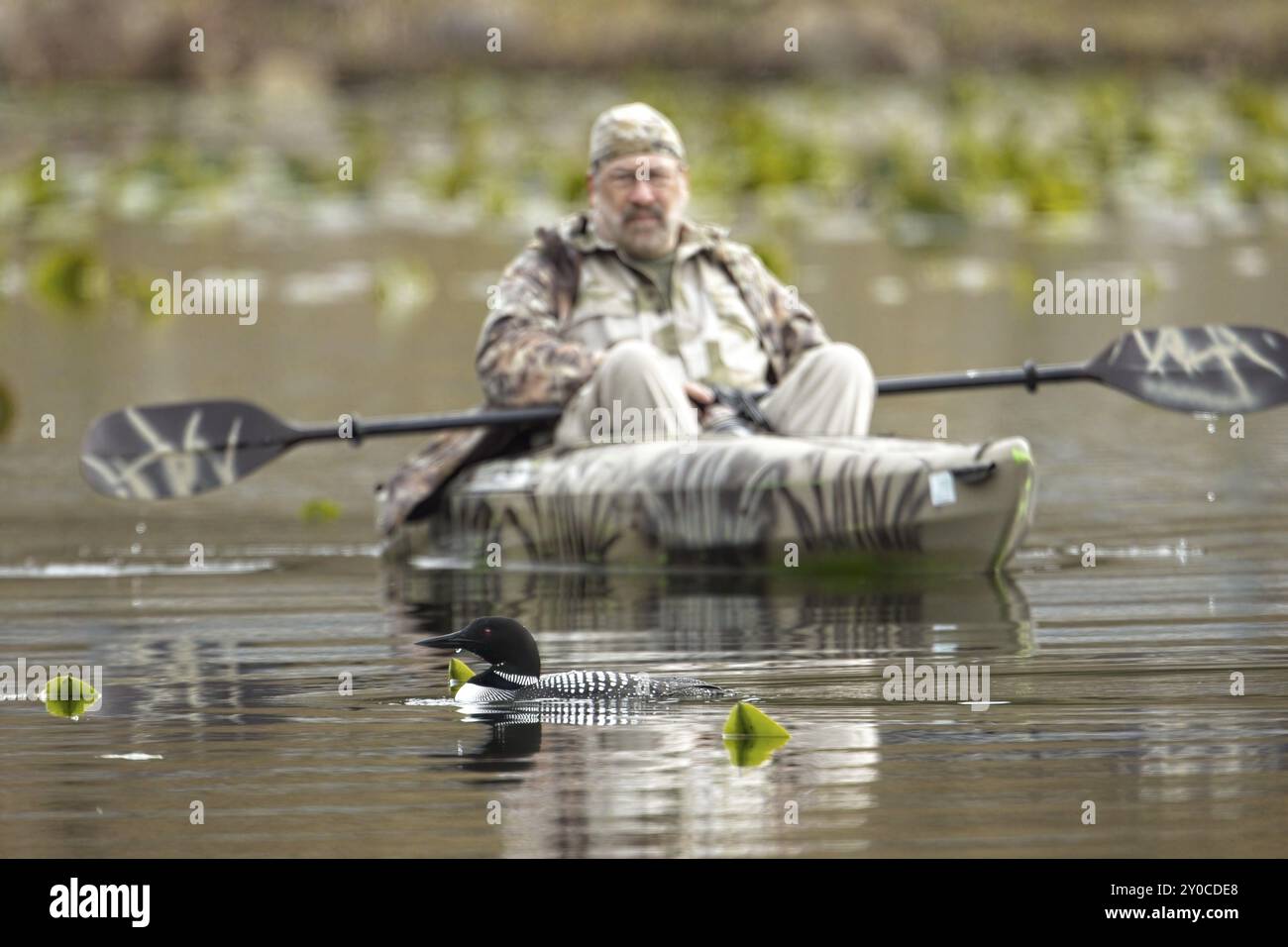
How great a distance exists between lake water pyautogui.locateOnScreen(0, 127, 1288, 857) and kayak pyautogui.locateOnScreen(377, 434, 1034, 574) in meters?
0.15

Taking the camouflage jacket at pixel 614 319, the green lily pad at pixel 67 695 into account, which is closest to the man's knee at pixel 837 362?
the camouflage jacket at pixel 614 319

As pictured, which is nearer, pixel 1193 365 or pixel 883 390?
pixel 883 390

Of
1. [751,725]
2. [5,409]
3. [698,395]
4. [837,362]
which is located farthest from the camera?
[5,409]

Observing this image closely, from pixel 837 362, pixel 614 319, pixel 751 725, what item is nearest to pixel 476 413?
pixel 614 319

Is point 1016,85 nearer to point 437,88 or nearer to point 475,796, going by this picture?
point 437,88

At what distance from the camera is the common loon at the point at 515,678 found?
830 centimetres

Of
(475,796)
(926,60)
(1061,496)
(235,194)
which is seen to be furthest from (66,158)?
(475,796)

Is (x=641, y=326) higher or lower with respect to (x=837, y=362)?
higher

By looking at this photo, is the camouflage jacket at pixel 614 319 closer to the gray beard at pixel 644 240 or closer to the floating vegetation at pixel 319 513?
the gray beard at pixel 644 240

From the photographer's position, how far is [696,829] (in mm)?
6801

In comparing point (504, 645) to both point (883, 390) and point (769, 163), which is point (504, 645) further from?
point (769, 163)

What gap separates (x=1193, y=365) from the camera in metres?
12.0

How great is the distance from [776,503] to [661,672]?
6.72ft
